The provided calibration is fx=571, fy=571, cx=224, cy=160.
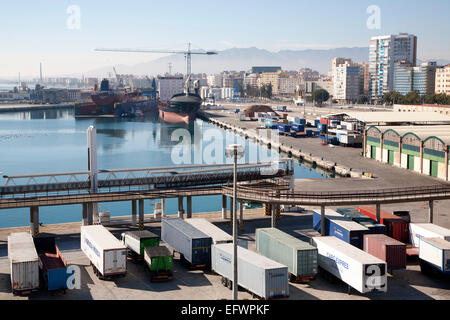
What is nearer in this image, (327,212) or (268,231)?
(268,231)

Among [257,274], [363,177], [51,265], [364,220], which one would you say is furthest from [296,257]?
[363,177]

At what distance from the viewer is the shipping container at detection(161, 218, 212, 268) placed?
23.8m

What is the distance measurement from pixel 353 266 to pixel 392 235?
728cm

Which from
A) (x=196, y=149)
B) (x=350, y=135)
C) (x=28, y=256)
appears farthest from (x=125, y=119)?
(x=28, y=256)

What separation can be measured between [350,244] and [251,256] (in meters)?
5.49

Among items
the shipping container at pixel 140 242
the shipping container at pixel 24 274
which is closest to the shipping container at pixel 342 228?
the shipping container at pixel 140 242

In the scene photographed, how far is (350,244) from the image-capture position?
24.8 metres

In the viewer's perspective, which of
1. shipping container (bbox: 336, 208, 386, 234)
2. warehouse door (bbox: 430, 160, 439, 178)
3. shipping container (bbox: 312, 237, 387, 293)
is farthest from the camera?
warehouse door (bbox: 430, 160, 439, 178)

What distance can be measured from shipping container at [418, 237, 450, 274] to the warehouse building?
2081 centimetres

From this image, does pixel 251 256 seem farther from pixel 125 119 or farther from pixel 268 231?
pixel 125 119

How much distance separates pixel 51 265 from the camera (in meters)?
Answer: 22.0

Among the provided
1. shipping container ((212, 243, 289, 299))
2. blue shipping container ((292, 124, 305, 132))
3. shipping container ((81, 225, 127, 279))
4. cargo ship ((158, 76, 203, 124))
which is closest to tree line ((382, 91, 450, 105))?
cargo ship ((158, 76, 203, 124))

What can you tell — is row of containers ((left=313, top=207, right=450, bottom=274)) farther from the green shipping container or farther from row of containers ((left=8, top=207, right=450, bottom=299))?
the green shipping container
